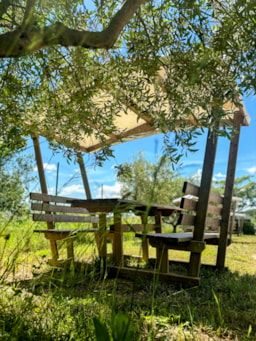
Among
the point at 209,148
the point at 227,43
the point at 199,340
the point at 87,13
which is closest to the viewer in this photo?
the point at 199,340

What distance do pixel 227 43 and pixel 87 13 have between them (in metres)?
1.17

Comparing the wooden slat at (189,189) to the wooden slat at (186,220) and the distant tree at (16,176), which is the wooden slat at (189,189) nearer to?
the wooden slat at (186,220)

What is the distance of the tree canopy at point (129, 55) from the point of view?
1.66 m

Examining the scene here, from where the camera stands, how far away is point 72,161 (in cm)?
333

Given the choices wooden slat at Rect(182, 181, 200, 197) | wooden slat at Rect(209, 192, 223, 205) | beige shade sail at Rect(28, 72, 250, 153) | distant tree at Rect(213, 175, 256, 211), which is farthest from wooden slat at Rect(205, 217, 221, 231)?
distant tree at Rect(213, 175, 256, 211)

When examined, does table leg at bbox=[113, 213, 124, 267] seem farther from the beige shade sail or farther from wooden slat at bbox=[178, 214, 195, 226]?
the beige shade sail

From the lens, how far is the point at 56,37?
1427 millimetres

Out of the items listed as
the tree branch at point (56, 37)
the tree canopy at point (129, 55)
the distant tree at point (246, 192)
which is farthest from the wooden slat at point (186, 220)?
the distant tree at point (246, 192)

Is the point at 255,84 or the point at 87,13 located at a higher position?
the point at 87,13

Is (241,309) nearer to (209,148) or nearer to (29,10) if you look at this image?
(209,148)

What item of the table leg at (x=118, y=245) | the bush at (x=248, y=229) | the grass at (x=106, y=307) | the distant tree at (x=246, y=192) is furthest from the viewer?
the distant tree at (x=246, y=192)

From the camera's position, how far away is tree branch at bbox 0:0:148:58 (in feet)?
4.53

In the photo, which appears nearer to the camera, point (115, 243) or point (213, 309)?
point (213, 309)

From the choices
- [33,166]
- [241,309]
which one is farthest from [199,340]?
[33,166]
